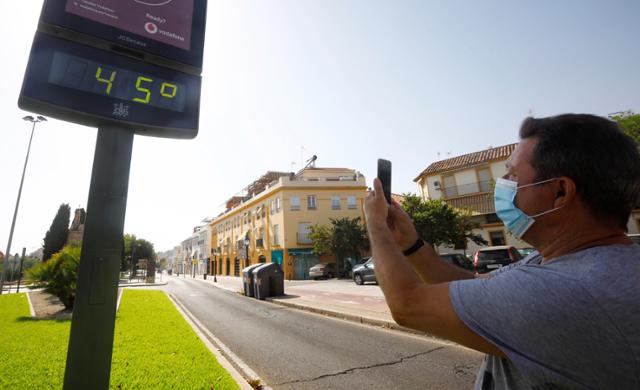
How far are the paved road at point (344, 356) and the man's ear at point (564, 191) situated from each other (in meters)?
3.78

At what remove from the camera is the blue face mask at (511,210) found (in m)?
1.38

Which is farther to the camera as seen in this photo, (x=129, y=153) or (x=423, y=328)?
(x=129, y=153)

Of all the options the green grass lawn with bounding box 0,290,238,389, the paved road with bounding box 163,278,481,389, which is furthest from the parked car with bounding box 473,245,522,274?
the green grass lawn with bounding box 0,290,238,389

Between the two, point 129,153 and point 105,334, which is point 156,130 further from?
point 105,334

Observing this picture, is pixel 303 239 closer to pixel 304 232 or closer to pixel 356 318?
pixel 304 232

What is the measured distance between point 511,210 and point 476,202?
27.1 metres

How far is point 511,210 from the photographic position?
1.48 m

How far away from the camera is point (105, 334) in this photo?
2.05 meters

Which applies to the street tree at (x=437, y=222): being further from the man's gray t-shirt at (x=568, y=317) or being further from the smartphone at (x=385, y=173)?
the man's gray t-shirt at (x=568, y=317)

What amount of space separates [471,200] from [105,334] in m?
27.9

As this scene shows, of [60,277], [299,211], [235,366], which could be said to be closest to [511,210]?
[235,366]

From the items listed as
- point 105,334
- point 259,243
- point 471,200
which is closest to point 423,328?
point 105,334

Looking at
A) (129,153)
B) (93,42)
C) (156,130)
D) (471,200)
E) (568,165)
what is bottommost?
(568,165)

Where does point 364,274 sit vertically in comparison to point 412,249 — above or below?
below
